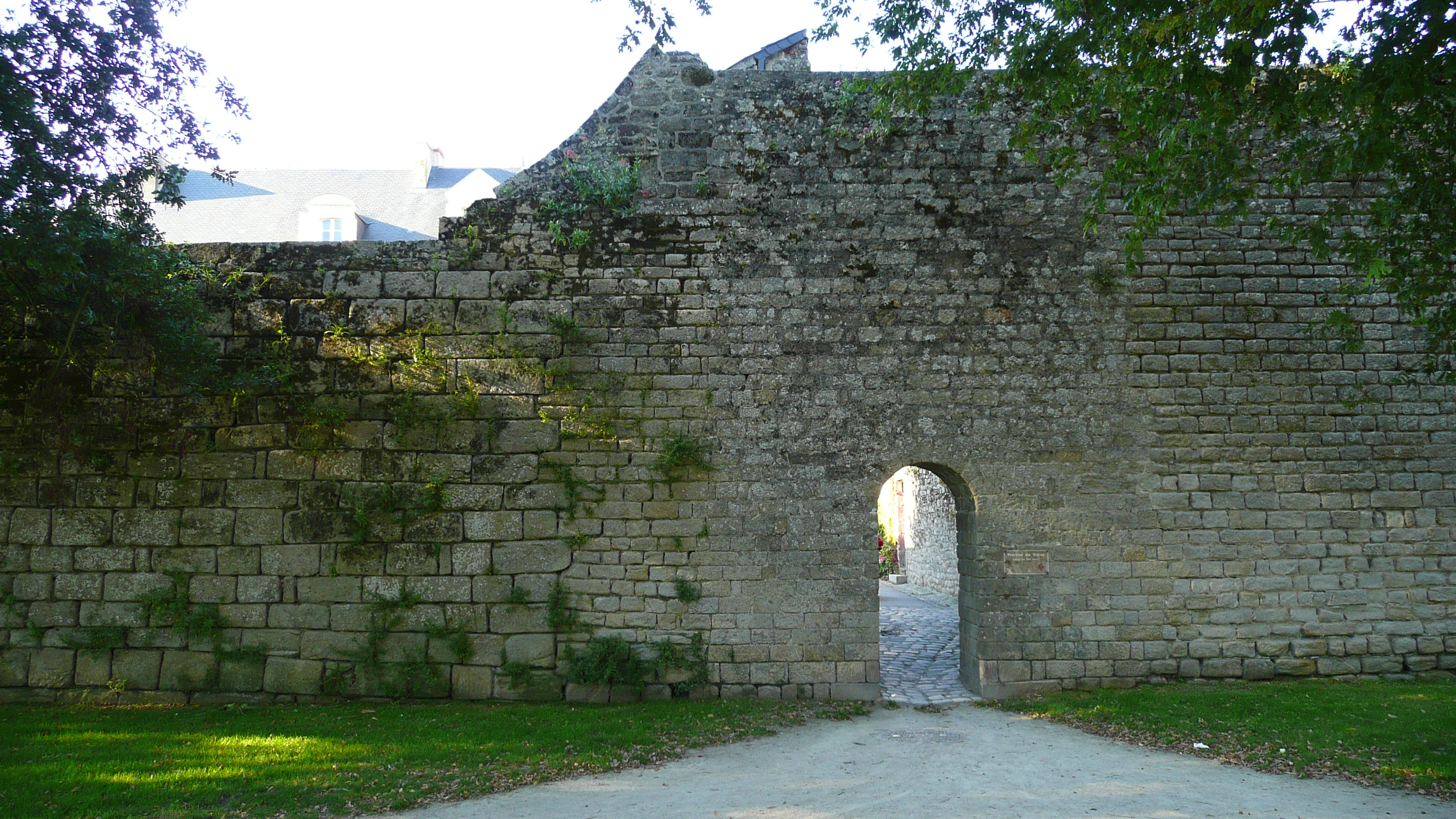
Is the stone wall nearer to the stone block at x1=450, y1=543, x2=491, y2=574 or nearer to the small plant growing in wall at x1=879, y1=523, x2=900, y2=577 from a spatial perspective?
the small plant growing in wall at x1=879, y1=523, x2=900, y2=577

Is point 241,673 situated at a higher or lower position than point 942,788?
higher

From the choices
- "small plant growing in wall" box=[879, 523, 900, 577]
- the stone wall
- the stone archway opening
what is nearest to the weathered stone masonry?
the stone archway opening

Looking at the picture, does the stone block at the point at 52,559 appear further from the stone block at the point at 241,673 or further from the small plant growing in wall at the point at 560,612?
the small plant growing in wall at the point at 560,612

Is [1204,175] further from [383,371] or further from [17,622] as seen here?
[17,622]

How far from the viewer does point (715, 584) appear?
6.88 metres

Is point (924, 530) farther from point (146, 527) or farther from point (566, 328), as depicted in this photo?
point (146, 527)

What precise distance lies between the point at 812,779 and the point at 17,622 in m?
7.16

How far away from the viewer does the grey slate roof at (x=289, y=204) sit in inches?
528

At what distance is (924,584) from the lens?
16.9 m

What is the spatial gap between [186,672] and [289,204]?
10375 millimetres

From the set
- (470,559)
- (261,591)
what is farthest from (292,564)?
(470,559)

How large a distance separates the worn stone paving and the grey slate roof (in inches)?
391

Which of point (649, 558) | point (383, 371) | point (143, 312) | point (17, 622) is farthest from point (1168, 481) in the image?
point (17, 622)

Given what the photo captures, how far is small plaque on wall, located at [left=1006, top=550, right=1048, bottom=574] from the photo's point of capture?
7004 mm
